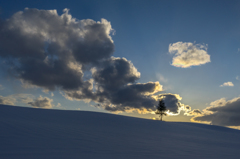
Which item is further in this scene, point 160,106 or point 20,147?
point 160,106

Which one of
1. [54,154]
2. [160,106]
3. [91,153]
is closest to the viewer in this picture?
[54,154]

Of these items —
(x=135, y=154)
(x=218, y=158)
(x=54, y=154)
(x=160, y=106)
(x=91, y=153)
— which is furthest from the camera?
(x=160, y=106)

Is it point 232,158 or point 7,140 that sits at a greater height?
point 7,140

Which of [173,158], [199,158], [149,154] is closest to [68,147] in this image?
[149,154]

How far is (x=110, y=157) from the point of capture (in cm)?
580

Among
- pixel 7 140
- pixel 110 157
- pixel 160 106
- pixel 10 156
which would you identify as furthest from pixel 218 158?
pixel 160 106

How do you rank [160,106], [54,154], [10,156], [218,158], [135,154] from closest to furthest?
[10,156] < [54,154] < [135,154] < [218,158] < [160,106]

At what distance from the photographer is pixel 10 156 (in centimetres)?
490

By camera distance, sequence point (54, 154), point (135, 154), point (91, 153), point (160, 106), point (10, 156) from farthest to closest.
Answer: point (160, 106) → point (135, 154) → point (91, 153) → point (54, 154) → point (10, 156)

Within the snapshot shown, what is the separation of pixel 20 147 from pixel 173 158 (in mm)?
6042

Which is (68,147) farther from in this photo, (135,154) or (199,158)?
(199,158)

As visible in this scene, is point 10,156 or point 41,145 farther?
point 41,145

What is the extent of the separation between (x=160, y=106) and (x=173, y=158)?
40.8 metres

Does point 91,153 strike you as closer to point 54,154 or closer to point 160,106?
point 54,154
